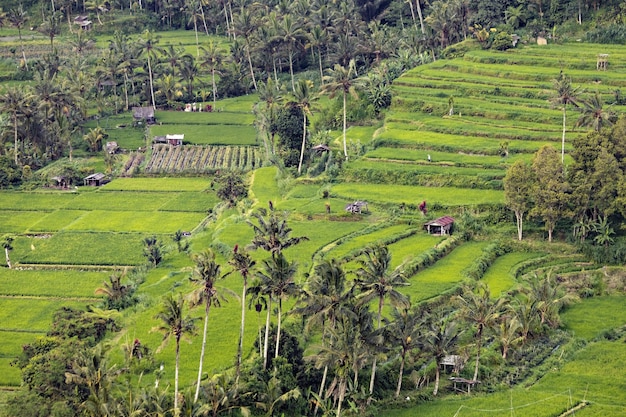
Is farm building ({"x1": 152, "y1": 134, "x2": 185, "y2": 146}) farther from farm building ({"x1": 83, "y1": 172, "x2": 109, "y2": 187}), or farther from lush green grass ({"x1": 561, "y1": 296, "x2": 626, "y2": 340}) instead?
lush green grass ({"x1": 561, "y1": 296, "x2": 626, "y2": 340})

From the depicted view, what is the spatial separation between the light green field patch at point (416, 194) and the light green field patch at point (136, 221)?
429 inches

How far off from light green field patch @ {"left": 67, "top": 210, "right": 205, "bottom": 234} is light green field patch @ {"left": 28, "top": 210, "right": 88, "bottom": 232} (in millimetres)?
753

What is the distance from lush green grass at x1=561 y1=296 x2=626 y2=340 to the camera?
53812mm

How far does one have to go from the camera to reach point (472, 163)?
73.1 metres

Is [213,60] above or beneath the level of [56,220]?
above

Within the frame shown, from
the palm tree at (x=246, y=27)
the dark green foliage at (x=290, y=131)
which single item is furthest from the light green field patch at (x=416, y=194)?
the palm tree at (x=246, y=27)

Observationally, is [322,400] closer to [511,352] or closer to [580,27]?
[511,352]

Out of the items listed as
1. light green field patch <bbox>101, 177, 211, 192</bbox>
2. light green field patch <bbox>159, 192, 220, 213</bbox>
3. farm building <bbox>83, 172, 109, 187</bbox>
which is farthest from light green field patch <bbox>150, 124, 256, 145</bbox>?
light green field patch <bbox>159, 192, 220, 213</bbox>

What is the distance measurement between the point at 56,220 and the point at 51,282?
1316cm

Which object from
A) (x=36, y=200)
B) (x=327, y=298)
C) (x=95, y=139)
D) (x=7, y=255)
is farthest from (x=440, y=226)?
(x=95, y=139)

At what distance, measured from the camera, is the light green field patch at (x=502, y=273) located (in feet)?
188

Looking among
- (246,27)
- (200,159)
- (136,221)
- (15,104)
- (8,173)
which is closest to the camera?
(136,221)

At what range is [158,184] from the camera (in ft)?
274

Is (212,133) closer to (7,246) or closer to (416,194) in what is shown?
(416,194)
